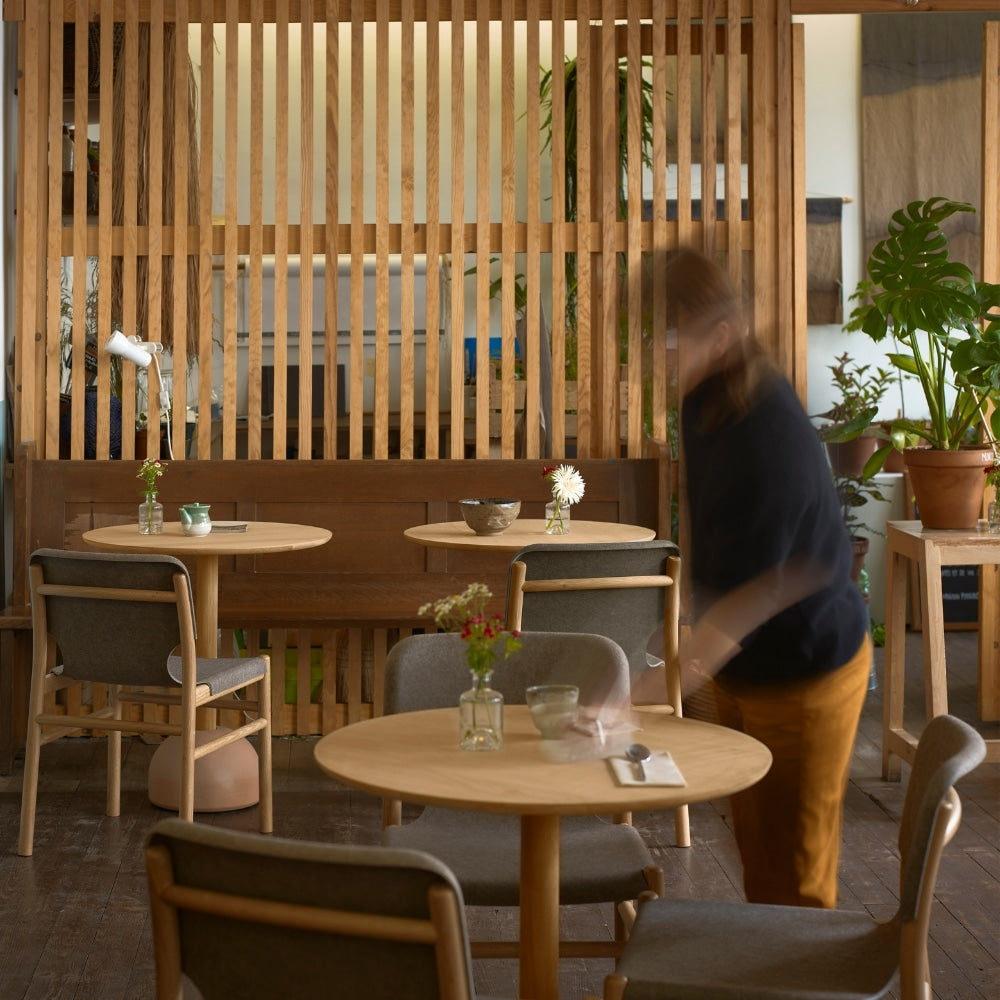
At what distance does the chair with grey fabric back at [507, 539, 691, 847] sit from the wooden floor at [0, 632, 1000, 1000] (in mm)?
745

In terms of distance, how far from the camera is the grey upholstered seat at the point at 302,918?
1697 millimetres

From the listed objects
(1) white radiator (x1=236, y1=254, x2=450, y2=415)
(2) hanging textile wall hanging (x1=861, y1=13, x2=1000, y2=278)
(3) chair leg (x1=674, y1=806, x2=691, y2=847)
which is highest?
(2) hanging textile wall hanging (x1=861, y1=13, x2=1000, y2=278)

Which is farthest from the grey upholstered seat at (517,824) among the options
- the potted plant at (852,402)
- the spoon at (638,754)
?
the potted plant at (852,402)

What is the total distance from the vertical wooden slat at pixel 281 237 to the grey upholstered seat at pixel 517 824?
3027mm

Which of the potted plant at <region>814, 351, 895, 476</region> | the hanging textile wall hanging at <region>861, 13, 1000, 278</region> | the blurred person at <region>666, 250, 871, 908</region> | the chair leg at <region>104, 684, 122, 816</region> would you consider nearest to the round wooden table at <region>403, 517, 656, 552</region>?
the chair leg at <region>104, 684, 122, 816</region>

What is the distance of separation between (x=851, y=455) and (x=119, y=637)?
5126mm

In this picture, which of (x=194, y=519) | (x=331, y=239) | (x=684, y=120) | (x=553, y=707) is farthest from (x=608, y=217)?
(x=553, y=707)

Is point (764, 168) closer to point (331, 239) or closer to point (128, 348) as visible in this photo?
point (331, 239)

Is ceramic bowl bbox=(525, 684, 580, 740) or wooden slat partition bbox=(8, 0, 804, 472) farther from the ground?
wooden slat partition bbox=(8, 0, 804, 472)

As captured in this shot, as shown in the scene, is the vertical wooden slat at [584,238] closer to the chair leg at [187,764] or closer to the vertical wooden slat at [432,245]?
the vertical wooden slat at [432,245]

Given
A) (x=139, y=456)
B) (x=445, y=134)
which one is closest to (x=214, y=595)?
(x=139, y=456)

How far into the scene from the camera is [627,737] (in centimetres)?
251

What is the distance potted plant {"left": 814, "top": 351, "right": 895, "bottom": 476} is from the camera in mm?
7773

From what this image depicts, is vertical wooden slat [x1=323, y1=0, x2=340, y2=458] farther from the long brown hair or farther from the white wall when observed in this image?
the white wall
